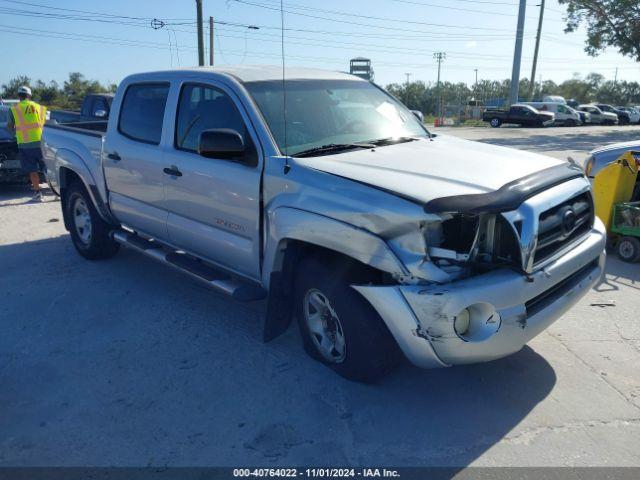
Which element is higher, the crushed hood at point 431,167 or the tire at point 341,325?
the crushed hood at point 431,167

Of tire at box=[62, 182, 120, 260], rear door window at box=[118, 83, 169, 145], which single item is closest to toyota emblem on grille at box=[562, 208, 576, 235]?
rear door window at box=[118, 83, 169, 145]

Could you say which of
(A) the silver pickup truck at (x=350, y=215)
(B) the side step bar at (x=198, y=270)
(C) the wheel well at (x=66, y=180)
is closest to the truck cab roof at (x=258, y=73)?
(A) the silver pickup truck at (x=350, y=215)

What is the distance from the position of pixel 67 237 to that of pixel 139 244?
2849 millimetres

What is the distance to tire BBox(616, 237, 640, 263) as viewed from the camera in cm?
589

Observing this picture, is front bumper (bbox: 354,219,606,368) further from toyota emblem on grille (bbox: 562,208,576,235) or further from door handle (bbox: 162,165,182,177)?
door handle (bbox: 162,165,182,177)

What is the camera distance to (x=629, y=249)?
596 cm

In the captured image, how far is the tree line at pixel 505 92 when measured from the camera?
77625 mm

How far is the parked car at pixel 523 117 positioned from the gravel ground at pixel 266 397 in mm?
35062

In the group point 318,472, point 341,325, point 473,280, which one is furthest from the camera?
point 341,325

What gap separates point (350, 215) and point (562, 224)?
4.42 feet

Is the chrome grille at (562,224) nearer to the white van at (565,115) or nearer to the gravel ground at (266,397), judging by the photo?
the gravel ground at (266,397)

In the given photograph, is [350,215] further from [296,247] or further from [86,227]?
[86,227]

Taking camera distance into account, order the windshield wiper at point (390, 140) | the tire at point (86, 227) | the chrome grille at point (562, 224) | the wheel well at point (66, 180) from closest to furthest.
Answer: the chrome grille at point (562, 224) < the windshield wiper at point (390, 140) < the tire at point (86, 227) < the wheel well at point (66, 180)

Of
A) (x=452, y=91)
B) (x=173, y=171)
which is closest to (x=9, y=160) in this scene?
(x=173, y=171)
